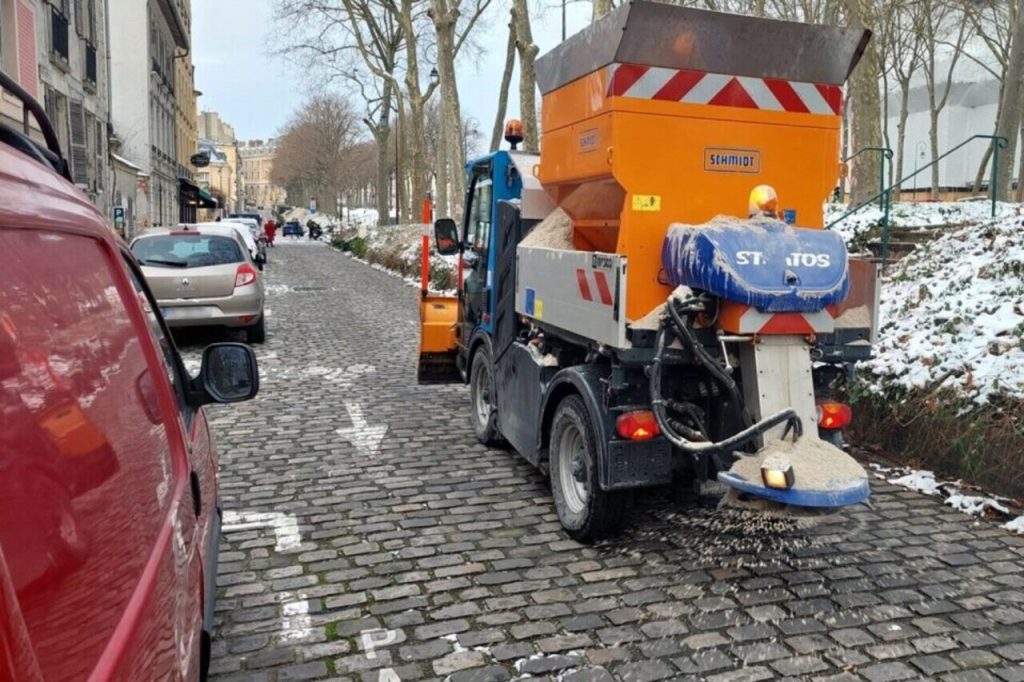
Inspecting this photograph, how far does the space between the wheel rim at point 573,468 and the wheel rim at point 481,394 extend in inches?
72.8

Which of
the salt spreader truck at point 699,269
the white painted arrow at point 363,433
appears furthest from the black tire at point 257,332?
the salt spreader truck at point 699,269

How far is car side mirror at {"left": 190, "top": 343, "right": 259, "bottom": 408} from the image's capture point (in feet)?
10.9

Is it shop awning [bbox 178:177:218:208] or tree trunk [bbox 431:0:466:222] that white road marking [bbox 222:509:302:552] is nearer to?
tree trunk [bbox 431:0:466:222]

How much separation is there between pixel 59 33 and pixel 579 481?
20769 millimetres

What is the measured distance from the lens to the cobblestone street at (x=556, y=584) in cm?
372

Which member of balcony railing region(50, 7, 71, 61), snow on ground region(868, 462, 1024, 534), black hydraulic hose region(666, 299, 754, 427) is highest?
balcony railing region(50, 7, 71, 61)

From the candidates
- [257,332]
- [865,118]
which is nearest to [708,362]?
[257,332]

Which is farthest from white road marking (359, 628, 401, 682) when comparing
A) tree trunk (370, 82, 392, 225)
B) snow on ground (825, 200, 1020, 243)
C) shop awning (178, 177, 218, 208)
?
shop awning (178, 177, 218, 208)

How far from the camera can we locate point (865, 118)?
15438 millimetres

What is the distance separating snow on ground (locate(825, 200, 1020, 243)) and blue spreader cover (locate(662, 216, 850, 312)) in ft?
27.0

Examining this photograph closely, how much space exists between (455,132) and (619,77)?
22.2 m

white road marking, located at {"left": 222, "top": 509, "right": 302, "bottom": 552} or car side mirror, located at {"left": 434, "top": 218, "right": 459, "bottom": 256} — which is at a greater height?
car side mirror, located at {"left": 434, "top": 218, "right": 459, "bottom": 256}

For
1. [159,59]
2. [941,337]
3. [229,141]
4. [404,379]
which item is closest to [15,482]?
[941,337]

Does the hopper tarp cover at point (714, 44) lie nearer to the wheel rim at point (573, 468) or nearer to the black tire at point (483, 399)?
the wheel rim at point (573, 468)
